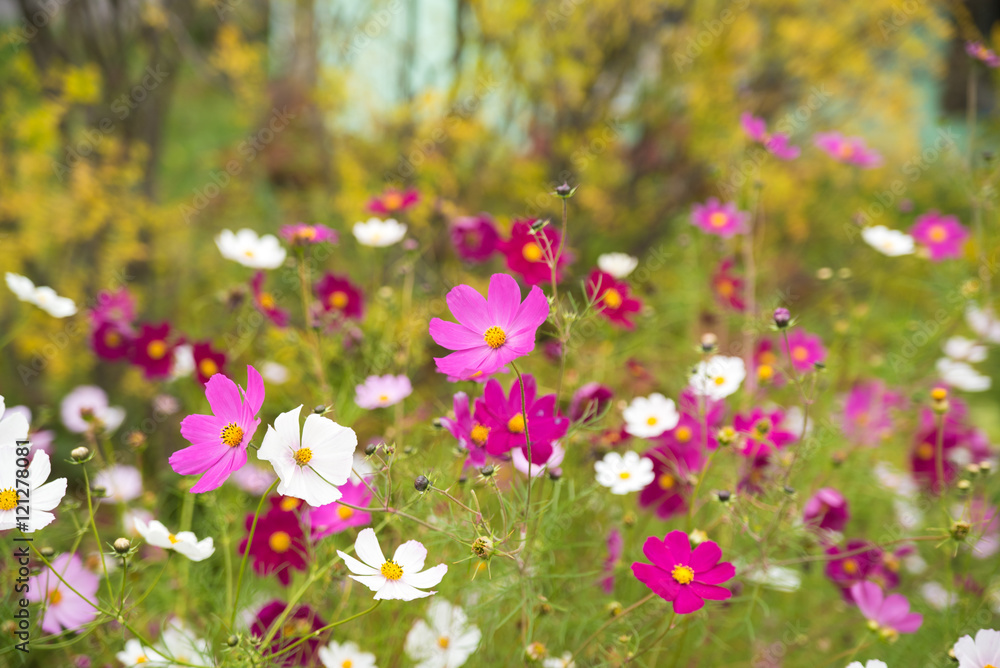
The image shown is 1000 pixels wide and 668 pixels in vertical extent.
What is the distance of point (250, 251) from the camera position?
108 centimetres

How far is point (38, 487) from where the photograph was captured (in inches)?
23.8

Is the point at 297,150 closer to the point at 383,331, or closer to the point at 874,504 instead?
the point at 383,331

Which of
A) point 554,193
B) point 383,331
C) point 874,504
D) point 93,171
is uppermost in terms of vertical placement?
point 554,193

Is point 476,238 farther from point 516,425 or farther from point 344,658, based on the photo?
point 344,658

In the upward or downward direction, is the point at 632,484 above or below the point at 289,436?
below

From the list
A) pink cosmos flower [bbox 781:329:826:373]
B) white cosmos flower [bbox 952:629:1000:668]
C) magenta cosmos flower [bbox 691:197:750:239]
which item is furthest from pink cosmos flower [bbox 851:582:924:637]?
magenta cosmos flower [bbox 691:197:750:239]

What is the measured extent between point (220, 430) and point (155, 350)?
555mm

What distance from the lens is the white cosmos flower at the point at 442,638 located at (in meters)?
0.77

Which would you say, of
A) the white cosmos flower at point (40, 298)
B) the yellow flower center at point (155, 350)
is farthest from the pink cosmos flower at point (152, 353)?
the white cosmos flower at point (40, 298)

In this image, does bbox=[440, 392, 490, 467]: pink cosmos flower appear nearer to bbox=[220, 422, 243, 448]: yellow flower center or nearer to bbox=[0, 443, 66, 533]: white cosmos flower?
bbox=[220, 422, 243, 448]: yellow flower center

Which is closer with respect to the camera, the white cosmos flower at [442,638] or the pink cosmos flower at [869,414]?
the white cosmos flower at [442,638]

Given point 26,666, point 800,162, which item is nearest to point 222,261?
point 26,666

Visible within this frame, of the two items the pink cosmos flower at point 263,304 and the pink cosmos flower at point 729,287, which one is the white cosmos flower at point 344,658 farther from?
the pink cosmos flower at point 729,287

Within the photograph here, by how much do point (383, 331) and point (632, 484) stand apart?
1.93ft
